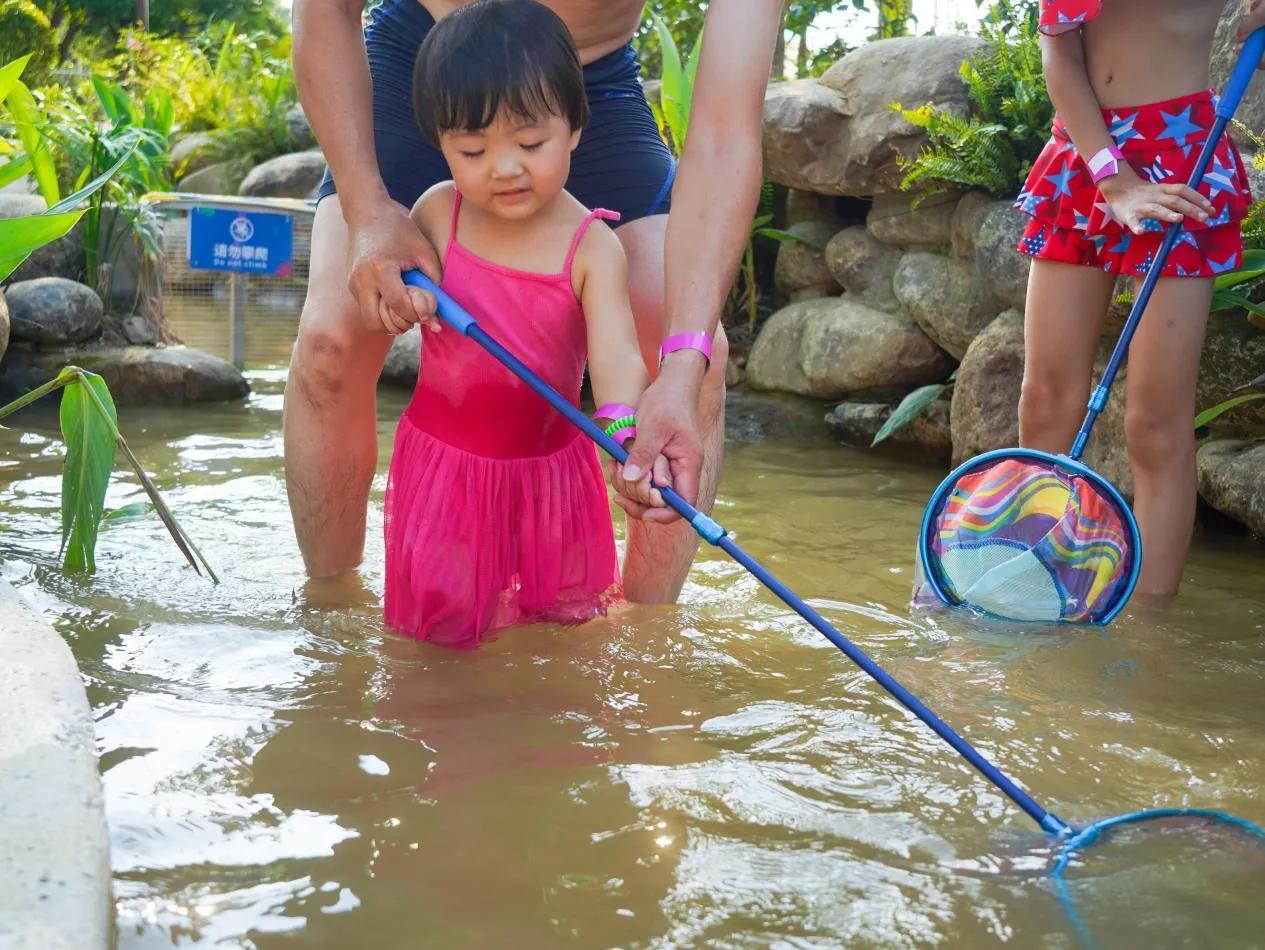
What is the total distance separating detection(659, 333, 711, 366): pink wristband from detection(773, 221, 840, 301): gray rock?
4078 millimetres

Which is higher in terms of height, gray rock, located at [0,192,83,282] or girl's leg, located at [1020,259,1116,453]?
girl's leg, located at [1020,259,1116,453]

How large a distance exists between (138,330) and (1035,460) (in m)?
4.84

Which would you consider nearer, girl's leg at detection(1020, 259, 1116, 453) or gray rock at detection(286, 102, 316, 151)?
girl's leg at detection(1020, 259, 1116, 453)

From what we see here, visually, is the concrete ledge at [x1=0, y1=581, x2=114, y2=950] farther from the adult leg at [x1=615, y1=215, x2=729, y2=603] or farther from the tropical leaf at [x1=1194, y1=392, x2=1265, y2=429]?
the tropical leaf at [x1=1194, y1=392, x2=1265, y2=429]

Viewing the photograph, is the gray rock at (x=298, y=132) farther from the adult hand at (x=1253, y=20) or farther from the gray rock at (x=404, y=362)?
the adult hand at (x=1253, y=20)

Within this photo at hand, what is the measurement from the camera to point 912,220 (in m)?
5.58

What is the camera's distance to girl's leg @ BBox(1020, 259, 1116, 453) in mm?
3246

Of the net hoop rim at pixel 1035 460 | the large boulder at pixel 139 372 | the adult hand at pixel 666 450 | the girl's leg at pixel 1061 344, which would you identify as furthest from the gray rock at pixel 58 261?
the adult hand at pixel 666 450

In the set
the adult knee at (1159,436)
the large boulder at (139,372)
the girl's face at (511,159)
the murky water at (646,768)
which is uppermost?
the girl's face at (511,159)

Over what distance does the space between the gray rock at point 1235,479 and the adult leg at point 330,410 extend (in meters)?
2.46

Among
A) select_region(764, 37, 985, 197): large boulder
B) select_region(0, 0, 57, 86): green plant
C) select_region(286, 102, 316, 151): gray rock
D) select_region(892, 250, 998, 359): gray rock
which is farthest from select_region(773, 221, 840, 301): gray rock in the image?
select_region(0, 0, 57, 86): green plant

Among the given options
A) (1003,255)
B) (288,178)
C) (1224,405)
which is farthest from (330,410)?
(288,178)

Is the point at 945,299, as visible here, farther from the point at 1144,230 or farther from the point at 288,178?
the point at 288,178

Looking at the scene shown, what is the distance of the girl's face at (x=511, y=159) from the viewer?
2.32 meters
